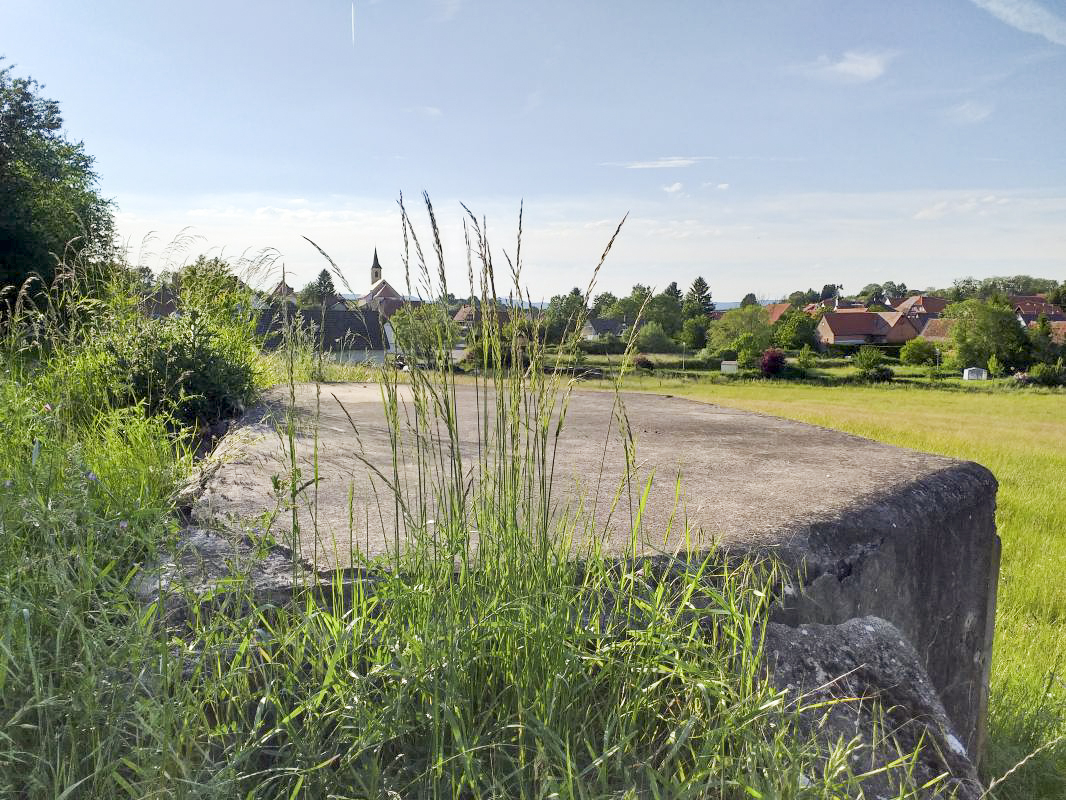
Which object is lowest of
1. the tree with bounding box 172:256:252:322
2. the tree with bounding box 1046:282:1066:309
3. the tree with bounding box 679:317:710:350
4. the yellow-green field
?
the yellow-green field

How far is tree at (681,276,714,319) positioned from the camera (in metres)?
69.7

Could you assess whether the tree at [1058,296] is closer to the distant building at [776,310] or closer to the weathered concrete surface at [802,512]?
the distant building at [776,310]

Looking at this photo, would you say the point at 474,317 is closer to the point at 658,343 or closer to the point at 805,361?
the point at 805,361

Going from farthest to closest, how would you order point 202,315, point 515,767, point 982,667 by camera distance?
point 202,315 → point 982,667 → point 515,767

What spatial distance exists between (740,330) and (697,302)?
612 inches

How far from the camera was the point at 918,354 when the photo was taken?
5688 cm

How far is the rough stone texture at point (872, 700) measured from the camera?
142 centimetres

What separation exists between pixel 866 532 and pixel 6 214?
24278mm

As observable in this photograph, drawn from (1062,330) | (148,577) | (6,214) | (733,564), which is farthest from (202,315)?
(1062,330)

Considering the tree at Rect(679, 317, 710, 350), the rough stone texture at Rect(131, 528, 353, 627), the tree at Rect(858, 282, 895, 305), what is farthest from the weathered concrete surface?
the tree at Rect(858, 282, 895, 305)

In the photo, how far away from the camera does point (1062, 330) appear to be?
5372cm

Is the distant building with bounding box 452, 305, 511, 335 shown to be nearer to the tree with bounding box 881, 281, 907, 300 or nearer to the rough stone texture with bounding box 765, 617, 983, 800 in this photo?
the rough stone texture with bounding box 765, 617, 983, 800

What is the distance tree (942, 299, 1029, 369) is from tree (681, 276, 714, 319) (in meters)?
22.0

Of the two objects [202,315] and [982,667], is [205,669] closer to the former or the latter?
[982,667]
